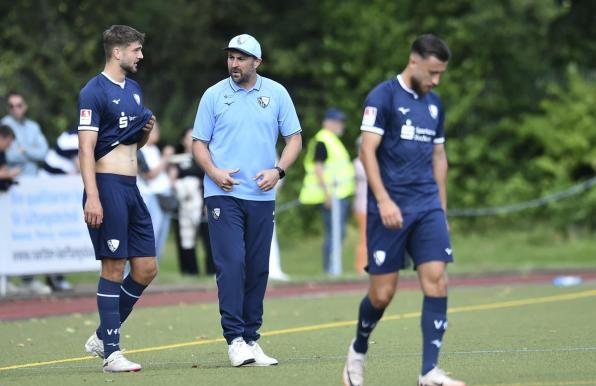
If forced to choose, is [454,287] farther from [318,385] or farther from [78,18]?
A: [78,18]

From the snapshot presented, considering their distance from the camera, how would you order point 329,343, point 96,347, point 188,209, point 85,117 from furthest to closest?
point 188,209 < point 329,343 < point 96,347 < point 85,117

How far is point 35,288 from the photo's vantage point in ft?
56.9

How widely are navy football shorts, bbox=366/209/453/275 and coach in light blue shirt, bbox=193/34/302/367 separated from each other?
148 cm

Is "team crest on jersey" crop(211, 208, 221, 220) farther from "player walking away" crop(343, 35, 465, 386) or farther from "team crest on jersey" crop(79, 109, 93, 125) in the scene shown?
"player walking away" crop(343, 35, 465, 386)

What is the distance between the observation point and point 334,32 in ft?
104

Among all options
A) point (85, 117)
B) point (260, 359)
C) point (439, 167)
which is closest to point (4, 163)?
point (85, 117)

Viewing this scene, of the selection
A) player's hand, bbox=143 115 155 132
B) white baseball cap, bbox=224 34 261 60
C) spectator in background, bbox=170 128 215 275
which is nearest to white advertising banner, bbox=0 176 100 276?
spectator in background, bbox=170 128 215 275

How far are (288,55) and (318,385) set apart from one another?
23.4 meters

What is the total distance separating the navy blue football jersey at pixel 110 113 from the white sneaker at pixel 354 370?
7.78ft

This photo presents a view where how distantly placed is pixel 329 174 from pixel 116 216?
961 centimetres

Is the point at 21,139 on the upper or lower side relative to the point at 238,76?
lower

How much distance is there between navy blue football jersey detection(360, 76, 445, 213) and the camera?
8547 millimetres

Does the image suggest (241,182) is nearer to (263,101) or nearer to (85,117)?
(263,101)

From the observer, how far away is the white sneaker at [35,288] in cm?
1715
